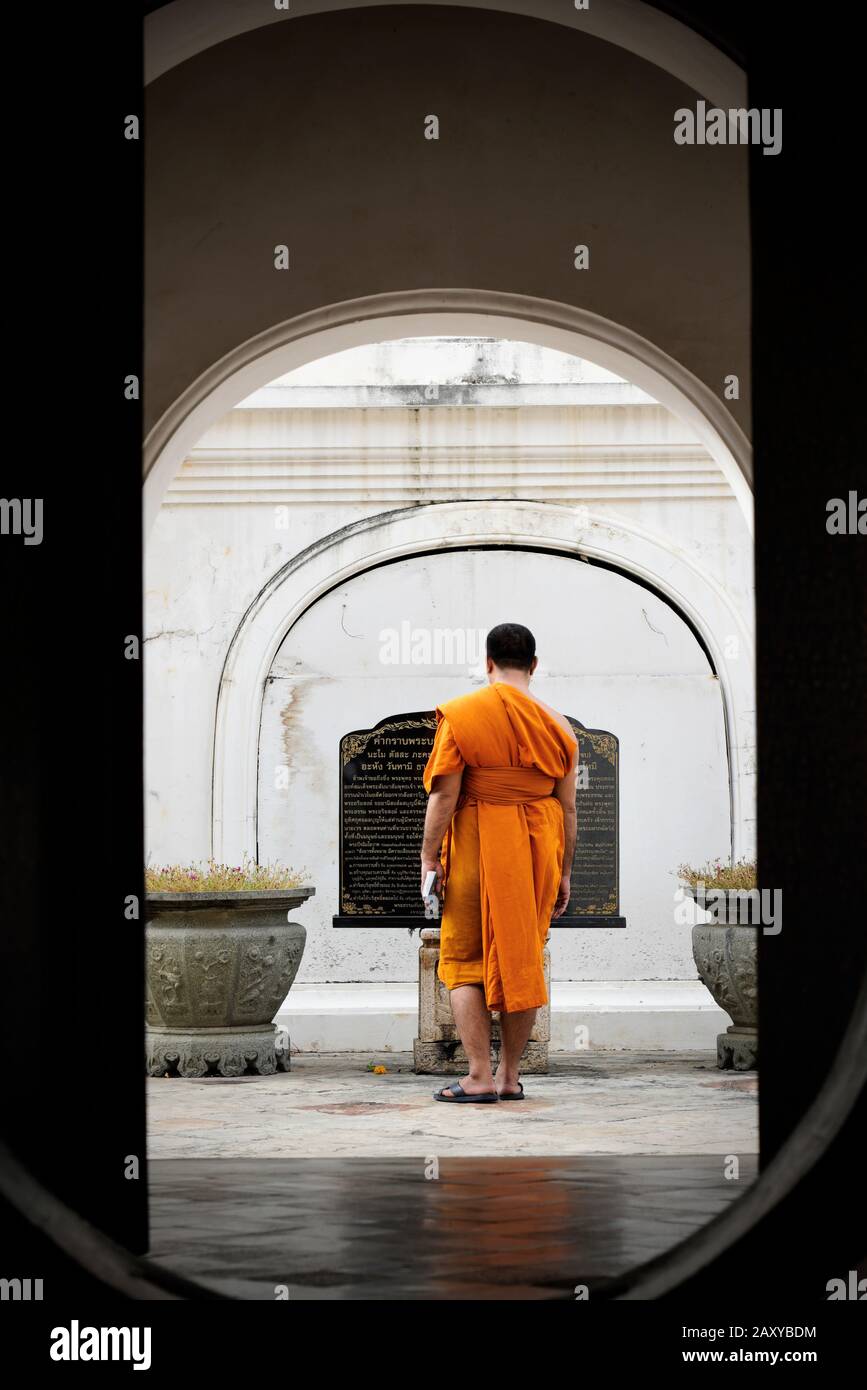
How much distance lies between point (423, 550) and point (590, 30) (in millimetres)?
5689

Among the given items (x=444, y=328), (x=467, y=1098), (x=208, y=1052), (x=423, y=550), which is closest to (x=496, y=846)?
(x=467, y=1098)

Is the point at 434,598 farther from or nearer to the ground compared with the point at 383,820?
farther from the ground

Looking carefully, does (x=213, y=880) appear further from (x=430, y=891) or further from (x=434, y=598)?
(x=434, y=598)

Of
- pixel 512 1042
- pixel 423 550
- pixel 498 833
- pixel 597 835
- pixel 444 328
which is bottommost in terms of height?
pixel 512 1042

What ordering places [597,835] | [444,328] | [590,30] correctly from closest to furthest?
[590,30], [444,328], [597,835]

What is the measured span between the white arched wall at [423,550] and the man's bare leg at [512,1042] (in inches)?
134

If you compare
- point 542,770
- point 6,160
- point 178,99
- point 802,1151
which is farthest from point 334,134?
point 802,1151

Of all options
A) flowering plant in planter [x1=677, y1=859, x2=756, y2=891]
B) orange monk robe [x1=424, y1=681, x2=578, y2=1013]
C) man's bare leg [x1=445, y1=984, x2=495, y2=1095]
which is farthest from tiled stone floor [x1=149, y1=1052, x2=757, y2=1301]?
flowering plant in planter [x1=677, y1=859, x2=756, y2=891]

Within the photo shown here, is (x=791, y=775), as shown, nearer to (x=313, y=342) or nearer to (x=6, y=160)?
(x=6, y=160)

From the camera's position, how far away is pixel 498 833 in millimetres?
7125

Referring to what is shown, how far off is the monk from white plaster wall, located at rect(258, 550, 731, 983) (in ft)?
10.3

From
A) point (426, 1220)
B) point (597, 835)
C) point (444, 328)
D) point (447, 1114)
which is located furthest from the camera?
point (597, 835)

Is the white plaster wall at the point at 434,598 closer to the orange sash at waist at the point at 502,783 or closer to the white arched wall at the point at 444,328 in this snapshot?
the orange sash at waist at the point at 502,783

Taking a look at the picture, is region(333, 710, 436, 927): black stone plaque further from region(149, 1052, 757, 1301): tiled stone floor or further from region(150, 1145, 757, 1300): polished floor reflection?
region(150, 1145, 757, 1300): polished floor reflection
